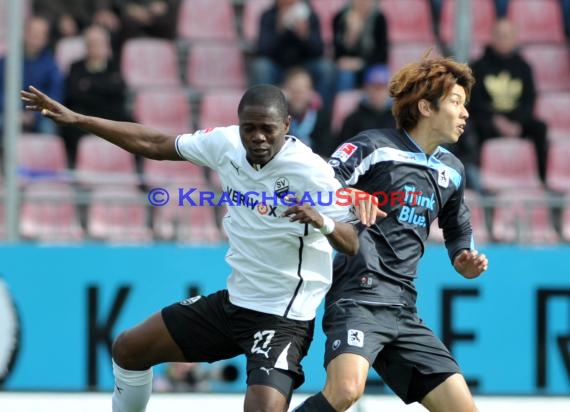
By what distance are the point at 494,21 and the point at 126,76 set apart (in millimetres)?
3509

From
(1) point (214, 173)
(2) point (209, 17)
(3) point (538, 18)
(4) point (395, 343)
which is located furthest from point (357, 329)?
(3) point (538, 18)

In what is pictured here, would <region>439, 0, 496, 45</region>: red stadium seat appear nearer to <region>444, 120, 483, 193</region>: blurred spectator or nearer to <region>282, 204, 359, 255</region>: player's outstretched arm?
<region>444, 120, 483, 193</region>: blurred spectator

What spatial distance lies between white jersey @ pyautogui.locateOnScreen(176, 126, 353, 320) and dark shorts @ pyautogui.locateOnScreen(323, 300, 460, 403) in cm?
17

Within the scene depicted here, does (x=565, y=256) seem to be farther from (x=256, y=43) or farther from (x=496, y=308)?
(x=256, y=43)

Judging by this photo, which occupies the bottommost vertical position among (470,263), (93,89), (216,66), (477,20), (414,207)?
(470,263)

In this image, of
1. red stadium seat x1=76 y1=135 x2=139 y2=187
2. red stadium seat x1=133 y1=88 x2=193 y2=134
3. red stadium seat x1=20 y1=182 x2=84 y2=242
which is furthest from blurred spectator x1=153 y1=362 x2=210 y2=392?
red stadium seat x1=133 y1=88 x2=193 y2=134

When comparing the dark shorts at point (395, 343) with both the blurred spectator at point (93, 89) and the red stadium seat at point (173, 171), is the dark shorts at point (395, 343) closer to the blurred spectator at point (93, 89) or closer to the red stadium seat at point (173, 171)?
the red stadium seat at point (173, 171)

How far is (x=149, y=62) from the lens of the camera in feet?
39.0

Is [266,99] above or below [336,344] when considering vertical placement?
above

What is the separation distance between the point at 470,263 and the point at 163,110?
216 inches

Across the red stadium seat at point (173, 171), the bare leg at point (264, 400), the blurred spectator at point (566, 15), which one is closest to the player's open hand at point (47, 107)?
the bare leg at point (264, 400)

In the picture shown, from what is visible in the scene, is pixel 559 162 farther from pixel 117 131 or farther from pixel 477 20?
pixel 117 131

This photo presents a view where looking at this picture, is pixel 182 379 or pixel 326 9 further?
pixel 326 9

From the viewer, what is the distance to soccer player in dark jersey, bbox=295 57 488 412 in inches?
243
